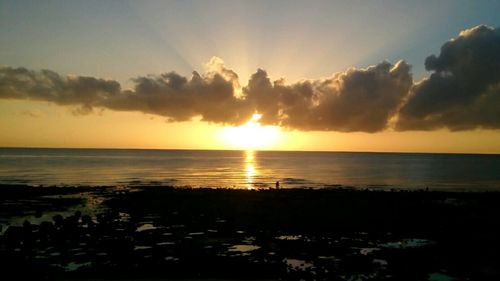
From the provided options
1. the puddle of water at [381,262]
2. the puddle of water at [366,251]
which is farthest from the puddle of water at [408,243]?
the puddle of water at [381,262]

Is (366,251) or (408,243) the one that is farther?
(408,243)

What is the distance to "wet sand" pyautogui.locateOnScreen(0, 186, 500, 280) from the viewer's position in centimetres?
2145

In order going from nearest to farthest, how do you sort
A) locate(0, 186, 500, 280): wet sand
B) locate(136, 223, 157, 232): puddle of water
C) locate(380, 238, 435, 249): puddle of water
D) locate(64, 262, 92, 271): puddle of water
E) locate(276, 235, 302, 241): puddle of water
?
1. locate(0, 186, 500, 280): wet sand
2. locate(64, 262, 92, 271): puddle of water
3. locate(380, 238, 435, 249): puddle of water
4. locate(276, 235, 302, 241): puddle of water
5. locate(136, 223, 157, 232): puddle of water

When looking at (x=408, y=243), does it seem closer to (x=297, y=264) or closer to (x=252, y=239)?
(x=297, y=264)

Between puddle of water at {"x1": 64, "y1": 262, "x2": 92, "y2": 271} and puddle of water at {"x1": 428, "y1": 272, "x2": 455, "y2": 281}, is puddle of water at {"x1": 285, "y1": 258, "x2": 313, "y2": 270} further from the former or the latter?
puddle of water at {"x1": 64, "y1": 262, "x2": 92, "y2": 271}

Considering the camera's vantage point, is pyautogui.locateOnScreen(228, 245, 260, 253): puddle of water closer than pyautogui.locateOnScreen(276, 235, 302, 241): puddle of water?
Yes

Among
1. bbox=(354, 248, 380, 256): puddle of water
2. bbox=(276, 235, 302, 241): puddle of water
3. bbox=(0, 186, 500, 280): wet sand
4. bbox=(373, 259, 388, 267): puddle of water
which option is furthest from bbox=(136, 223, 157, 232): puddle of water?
bbox=(373, 259, 388, 267): puddle of water

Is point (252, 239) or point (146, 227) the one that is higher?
point (252, 239)

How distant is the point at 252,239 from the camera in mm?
Result: 28797

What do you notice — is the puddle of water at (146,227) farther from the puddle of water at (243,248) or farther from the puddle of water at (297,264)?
the puddle of water at (297,264)

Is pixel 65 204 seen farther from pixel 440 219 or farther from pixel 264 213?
pixel 440 219

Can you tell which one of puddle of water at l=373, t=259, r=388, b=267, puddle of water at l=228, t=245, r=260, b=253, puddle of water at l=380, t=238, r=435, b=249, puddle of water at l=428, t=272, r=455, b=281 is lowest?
puddle of water at l=428, t=272, r=455, b=281

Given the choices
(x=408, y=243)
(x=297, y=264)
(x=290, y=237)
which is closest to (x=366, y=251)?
(x=408, y=243)

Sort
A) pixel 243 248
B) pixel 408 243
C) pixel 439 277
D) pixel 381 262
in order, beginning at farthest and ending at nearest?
pixel 408 243
pixel 243 248
pixel 381 262
pixel 439 277
